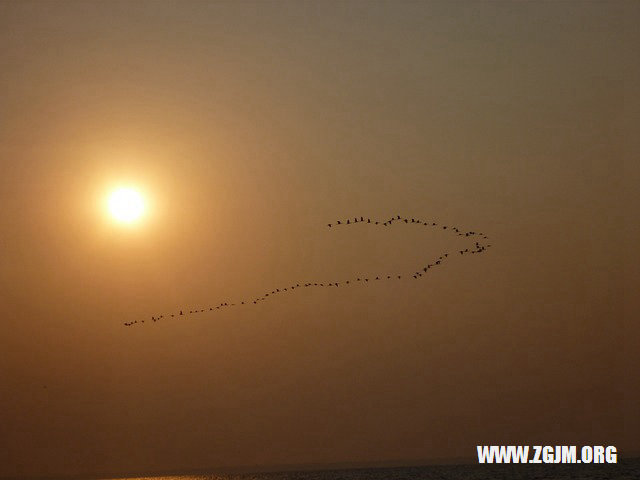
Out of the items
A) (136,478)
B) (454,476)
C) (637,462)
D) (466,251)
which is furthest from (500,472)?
(136,478)

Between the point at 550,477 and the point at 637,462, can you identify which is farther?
the point at 637,462

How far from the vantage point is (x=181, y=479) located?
3428 inches

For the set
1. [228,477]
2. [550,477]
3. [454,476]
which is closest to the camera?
[550,477]

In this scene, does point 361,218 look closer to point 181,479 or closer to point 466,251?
point 466,251

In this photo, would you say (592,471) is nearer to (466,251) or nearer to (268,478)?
(466,251)

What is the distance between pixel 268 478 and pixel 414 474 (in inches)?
675

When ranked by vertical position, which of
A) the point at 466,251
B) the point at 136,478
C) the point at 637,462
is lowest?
the point at 136,478

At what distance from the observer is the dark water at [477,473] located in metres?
78.6

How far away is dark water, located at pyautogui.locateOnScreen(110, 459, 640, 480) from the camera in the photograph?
78625mm

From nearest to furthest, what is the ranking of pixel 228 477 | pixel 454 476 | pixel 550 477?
pixel 550 477, pixel 454 476, pixel 228 477

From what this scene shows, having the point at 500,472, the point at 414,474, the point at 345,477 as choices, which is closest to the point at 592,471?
the point at 500,472

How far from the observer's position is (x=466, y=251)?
282 feet

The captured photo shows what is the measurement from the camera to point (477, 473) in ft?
280

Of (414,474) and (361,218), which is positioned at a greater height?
(361,218)
